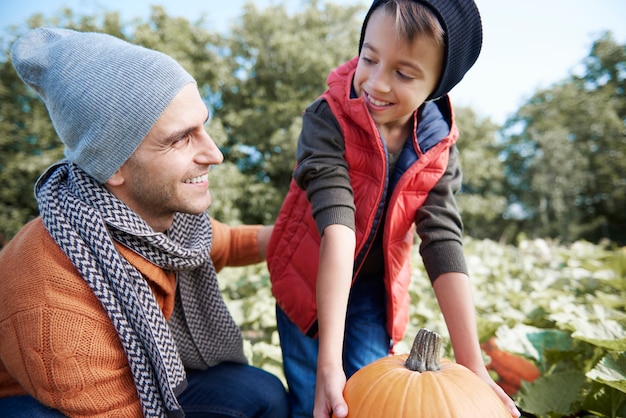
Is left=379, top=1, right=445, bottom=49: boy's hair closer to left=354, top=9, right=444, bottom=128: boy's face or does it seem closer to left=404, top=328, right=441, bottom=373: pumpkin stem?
left=354, top=9, right=444, bottom=128: boy's face

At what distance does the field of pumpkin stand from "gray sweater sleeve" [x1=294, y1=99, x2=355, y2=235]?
1.00m

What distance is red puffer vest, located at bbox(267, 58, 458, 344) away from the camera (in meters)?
1.39

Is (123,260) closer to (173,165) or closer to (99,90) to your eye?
(173,165)

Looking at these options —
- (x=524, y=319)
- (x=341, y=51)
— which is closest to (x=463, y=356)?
(x=524, y=319)

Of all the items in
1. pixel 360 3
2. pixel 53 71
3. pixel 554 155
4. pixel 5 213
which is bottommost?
pixel 5 213

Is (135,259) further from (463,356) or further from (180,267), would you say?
(463,356)

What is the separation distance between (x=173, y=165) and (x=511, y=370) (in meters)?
1.90

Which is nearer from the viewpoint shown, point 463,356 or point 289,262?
point 463,356

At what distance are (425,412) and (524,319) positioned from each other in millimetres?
1786

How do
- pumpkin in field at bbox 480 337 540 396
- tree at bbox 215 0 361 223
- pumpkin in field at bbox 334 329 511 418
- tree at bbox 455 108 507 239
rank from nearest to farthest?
1. pumpkin in field at bbox 334 329 511 418
2. pumpkin in field at bbox 480 337 540 396
3. tree at bbox 215 0 361 223
4. tree at bbox 455 108 507 239

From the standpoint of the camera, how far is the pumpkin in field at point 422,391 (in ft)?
3.47

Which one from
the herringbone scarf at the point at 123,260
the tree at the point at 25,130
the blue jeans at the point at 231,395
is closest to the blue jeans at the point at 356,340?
the blue jeans at the point at 231,395

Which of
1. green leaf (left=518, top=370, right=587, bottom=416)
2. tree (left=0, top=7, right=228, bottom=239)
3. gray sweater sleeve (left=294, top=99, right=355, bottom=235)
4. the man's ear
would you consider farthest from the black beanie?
tree (left=0, top=7, right=228, bottom=239)

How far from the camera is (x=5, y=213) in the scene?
13.6 metres
